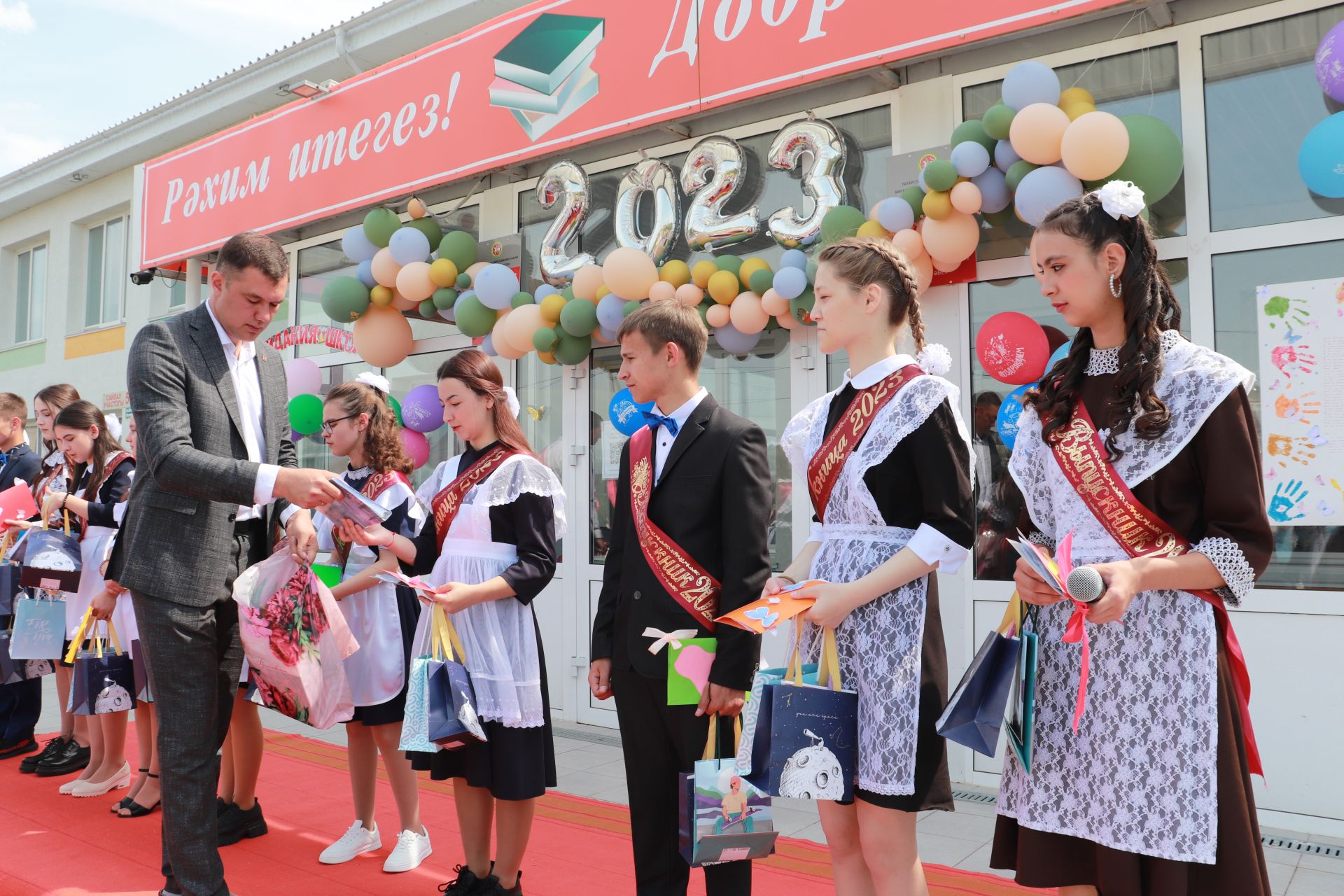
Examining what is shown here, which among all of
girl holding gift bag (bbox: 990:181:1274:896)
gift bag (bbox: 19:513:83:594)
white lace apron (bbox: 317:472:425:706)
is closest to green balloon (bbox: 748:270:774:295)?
white lace apron (bbox: 317:472:425:706)

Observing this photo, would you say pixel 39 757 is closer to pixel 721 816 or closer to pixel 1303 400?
pixel 721 816

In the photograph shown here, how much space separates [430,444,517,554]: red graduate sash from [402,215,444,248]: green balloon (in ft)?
10.3

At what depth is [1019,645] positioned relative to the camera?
1.83 m

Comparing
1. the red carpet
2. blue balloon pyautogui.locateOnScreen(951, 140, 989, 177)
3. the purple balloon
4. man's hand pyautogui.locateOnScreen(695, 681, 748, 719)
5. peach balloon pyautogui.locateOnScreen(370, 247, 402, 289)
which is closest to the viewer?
man's hand pyautogui.locateOnScreen(695, 681, 748, 719)

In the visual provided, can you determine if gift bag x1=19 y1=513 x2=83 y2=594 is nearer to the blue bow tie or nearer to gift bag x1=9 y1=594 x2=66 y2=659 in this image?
gift bag x1=9 y1=594 x2=66 y2=659

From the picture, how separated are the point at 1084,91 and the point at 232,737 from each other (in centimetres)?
Answer: 416

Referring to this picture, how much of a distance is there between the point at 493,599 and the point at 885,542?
132cm

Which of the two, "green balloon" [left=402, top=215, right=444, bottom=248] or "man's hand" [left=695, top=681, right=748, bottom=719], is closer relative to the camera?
"man's hand" [left=695, top=681, right=748, bottom=719]

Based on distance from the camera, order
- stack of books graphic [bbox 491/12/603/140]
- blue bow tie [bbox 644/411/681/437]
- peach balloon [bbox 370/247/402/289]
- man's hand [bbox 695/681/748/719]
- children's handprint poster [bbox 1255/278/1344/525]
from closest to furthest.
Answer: man's hand [bbox 695/681/748/719], blue bow tie [bbox 644/411/681/437], children's handprint poster [bbox 1255/278/1344/525], stack of books graphic [bbox 491/12/603/140], peach balloon [bbox 370/247/402/289]

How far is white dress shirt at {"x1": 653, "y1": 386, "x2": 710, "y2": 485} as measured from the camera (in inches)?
100

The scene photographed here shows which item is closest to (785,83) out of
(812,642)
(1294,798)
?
(812,642)

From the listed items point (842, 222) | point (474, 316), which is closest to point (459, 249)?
point (474, 316)

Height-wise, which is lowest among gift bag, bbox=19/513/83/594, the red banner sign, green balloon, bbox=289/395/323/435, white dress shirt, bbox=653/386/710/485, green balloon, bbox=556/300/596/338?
gift bag, bbox=19/513/83/594

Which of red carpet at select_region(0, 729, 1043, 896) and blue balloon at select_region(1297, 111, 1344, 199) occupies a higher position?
blue balloon at select_region(1297, 111, 1344, 199)
